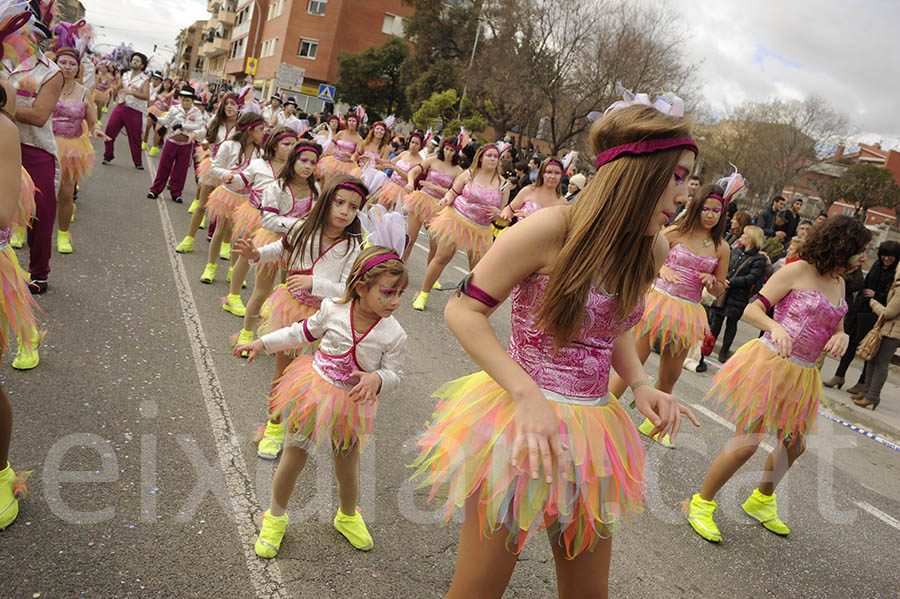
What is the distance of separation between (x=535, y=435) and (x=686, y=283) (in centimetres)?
422

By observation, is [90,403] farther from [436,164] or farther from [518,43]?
[518,43]

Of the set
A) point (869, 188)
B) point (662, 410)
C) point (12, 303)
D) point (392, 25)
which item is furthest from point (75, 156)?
point (392, 25)

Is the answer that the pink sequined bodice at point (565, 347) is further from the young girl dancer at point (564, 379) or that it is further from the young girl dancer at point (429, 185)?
the young girl dancer at point (429, 185)

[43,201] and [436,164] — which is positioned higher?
[436,164]

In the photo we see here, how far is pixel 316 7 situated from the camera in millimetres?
54969

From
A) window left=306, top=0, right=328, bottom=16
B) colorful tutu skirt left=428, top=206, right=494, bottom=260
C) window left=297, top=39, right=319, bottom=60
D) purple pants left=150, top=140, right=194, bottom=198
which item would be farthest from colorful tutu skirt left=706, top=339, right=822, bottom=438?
window left=306, top=0, right=328, bottom=16

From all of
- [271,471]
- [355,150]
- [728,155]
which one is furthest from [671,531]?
[728,155]

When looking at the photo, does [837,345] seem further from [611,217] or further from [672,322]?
[611,217]

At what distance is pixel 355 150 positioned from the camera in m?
13.9

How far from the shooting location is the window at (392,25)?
5636cm

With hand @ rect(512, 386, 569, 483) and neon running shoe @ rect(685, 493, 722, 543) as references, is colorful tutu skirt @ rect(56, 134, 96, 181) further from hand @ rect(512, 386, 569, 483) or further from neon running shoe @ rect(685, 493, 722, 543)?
hand @ rect(512, 386, 569, 483)

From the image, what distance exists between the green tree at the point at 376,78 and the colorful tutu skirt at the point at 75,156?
43326 millimetres

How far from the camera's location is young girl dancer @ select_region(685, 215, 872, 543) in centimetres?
426

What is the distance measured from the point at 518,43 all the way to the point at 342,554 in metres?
32.1
